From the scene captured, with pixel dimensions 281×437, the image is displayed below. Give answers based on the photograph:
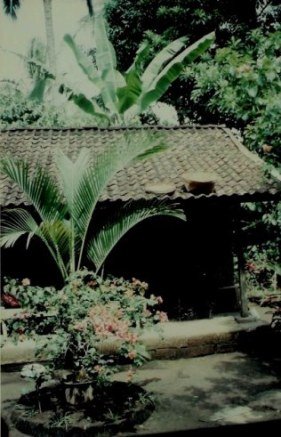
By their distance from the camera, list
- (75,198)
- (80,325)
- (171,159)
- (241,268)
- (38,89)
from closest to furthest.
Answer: (80,325), (75,198), (241,268), (171,159), (38,89)

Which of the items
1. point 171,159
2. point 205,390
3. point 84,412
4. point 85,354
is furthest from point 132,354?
point 171,159

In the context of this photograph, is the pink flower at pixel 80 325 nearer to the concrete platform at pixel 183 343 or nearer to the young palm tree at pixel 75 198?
the young palm tree at pixel 75 198

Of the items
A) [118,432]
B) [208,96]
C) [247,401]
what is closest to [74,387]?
[118,432]

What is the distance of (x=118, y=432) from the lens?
15.8 ft

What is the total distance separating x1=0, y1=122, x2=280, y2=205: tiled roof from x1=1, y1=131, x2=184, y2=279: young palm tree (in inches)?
97.4

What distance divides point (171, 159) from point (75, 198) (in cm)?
540

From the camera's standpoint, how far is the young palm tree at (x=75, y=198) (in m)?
4.96

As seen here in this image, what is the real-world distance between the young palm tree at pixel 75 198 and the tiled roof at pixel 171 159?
2.47 m

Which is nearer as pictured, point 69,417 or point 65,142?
point 69,417

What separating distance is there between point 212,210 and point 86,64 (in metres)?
5.59

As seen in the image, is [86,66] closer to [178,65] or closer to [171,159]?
[178,65]

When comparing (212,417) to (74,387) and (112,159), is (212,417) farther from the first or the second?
(112,159)

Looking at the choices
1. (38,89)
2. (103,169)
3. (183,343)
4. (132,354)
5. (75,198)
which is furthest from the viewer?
(38,89)

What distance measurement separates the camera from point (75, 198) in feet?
16.8
